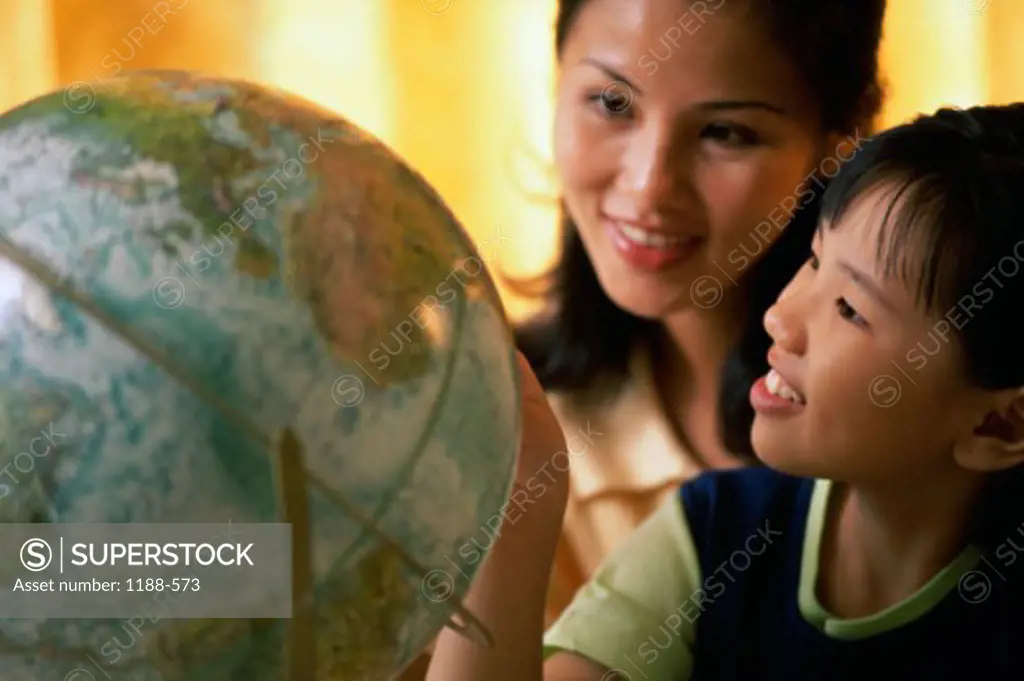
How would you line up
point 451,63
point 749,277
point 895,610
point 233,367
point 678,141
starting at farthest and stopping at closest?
point 451,63 → point 749,277 → point 678,141 → point 895,610 → point 233,367

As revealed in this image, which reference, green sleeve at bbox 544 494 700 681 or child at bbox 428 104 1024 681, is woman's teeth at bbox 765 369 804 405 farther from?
green sleeve at bbox 544 494 700 681

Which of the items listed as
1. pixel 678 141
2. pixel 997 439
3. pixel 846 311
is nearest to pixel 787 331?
pixel 846 311

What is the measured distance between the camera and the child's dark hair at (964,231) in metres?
0.70

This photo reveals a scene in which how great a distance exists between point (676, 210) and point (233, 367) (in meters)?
0.58

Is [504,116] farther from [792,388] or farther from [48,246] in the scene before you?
[48,246]

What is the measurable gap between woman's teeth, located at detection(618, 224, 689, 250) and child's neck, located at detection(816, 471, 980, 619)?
0.89ft

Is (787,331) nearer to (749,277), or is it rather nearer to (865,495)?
(865,495)

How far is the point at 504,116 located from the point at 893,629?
2.94ft

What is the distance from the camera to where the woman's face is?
0.93m

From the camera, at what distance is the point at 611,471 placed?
1223 millimetres

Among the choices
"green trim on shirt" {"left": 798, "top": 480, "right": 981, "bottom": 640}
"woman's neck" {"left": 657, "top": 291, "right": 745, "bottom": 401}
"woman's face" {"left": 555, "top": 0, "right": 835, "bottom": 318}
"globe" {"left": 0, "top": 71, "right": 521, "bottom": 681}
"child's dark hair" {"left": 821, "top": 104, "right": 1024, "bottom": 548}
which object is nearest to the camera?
"globe" {"left": 0, "top": 71, "right": 521, "bottom": 681}

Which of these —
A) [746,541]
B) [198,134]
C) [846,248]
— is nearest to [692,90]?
[846,248]

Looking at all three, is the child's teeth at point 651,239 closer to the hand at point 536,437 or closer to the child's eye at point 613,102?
the child's eye at point 613,102

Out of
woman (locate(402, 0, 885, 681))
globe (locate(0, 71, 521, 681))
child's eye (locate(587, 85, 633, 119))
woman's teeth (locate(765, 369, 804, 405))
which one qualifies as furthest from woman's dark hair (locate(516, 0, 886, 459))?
globe (locate(0, 71, 521, 681))
